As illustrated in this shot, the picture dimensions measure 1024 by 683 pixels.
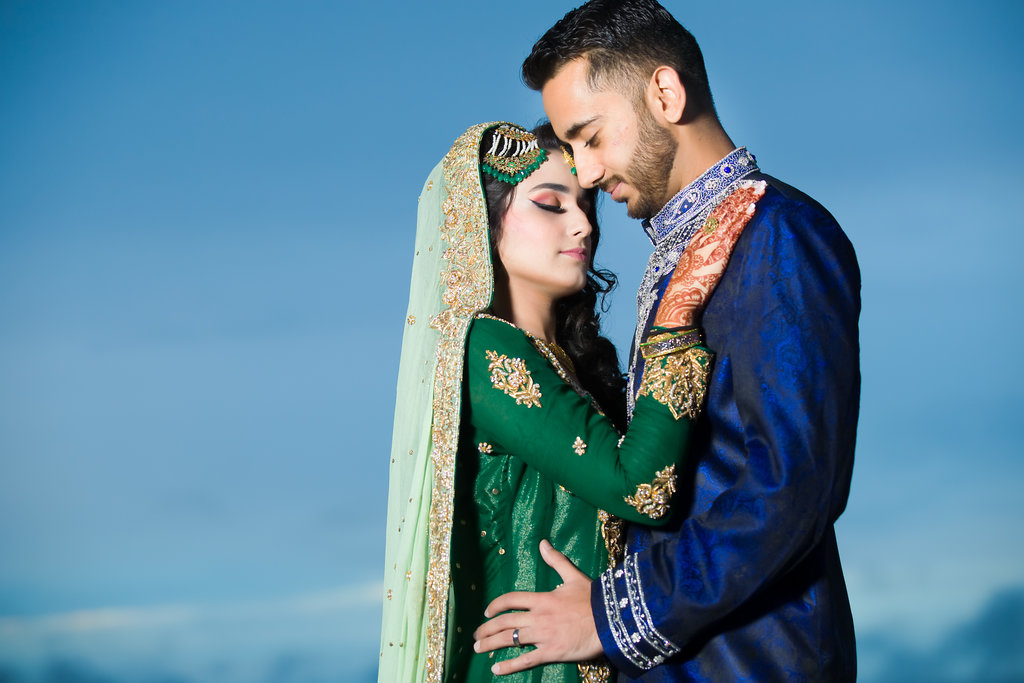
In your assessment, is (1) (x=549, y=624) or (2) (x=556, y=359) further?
(2) (x=556, y=359)

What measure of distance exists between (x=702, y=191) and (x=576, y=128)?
299mm

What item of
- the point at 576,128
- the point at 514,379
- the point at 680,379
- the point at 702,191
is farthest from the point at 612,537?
the point at 576,128

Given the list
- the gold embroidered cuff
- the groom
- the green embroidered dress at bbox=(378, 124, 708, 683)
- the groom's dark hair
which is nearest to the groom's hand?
the groom

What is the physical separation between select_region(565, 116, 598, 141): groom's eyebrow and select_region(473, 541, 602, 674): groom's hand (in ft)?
2.69

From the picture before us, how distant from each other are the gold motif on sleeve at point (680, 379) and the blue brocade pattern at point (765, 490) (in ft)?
0.14

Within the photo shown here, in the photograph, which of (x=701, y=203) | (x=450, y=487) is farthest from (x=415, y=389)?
(x=701, y=203)

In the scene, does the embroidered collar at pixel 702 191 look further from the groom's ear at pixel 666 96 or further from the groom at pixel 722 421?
the groom's ear at pixel 666 96

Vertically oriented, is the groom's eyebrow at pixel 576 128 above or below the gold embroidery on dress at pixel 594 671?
above

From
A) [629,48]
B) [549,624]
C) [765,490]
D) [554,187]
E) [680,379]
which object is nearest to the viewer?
[765,490]

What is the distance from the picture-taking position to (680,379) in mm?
1577

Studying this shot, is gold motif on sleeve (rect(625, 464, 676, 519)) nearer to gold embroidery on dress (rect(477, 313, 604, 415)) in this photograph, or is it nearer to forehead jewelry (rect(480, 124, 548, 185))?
gold embroidery on dress (rect(477, 313, 604, 415))

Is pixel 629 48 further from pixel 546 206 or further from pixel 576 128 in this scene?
A: pixel 546 206

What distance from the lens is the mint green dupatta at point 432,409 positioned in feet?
6.59

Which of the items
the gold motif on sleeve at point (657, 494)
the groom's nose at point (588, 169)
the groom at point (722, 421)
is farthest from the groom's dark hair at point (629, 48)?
the gold motif on sleeve at point (657, 494)
